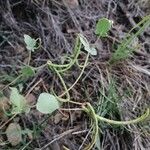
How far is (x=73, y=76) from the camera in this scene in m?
1.41

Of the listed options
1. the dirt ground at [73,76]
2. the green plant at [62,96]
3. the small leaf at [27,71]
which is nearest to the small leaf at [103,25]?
the green plant at [62,96]

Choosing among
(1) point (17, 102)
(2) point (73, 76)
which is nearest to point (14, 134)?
(1) point (17, 102)

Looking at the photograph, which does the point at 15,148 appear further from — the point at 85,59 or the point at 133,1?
the point at 133,1

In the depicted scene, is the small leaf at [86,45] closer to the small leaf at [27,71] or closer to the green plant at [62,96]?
the green plant at [62,96]

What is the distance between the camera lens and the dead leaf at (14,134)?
4.03 ft

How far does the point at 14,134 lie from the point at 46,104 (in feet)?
0.56

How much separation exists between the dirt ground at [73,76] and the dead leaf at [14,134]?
0.02 m

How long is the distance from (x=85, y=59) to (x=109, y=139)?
12.2 inches

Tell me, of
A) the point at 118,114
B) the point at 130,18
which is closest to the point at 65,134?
the point at 118,114

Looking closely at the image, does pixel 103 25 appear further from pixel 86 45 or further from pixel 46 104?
pixel 46 104

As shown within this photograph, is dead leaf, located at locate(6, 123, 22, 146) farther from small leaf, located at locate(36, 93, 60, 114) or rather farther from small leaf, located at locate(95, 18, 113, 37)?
small leaf, located at locate(95, 18, 113, 37)

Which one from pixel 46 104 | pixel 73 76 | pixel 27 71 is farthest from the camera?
pixel 73 76

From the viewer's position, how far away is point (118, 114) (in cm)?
137

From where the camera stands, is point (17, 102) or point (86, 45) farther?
point (86, 45)
